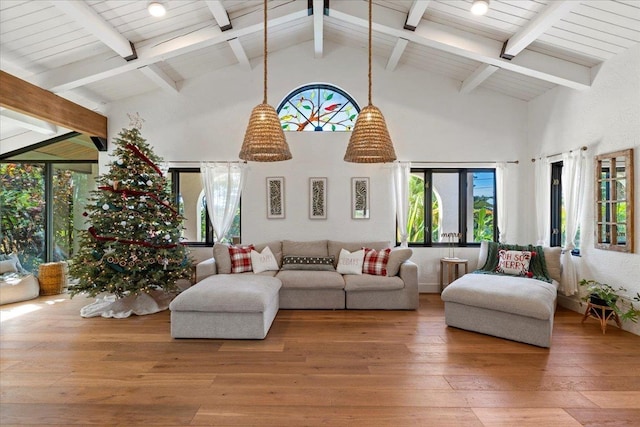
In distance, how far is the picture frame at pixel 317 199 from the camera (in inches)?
225

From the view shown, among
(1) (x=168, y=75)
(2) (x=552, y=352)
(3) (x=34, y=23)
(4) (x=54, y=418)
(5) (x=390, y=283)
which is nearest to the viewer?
(4) (x=54, y=418)

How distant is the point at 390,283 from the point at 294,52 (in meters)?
4.00

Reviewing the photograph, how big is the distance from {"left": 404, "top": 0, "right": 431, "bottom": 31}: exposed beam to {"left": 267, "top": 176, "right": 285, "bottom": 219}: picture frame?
9.32ft

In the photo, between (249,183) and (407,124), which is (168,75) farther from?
(407,124)

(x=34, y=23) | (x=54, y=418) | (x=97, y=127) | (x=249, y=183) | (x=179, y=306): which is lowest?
(x=54, y=418)

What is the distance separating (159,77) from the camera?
507 cm

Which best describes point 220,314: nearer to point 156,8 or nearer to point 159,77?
point 156,8

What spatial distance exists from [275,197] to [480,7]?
3721mm

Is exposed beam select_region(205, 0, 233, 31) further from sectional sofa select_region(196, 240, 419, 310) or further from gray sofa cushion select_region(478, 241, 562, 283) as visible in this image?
gray sofa cushion select_region(478, 241, 562, 283)

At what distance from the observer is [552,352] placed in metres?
3.24

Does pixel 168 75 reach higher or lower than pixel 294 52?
lower

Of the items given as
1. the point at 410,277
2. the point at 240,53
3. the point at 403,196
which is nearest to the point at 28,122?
the point at 240,53

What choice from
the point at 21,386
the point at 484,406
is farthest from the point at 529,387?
the point at 21,386

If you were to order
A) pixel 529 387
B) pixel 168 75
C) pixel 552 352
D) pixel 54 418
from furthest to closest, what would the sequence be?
pixel 168 75 < pixel 552 352 < pixel 529 387 < pixel 54 418
